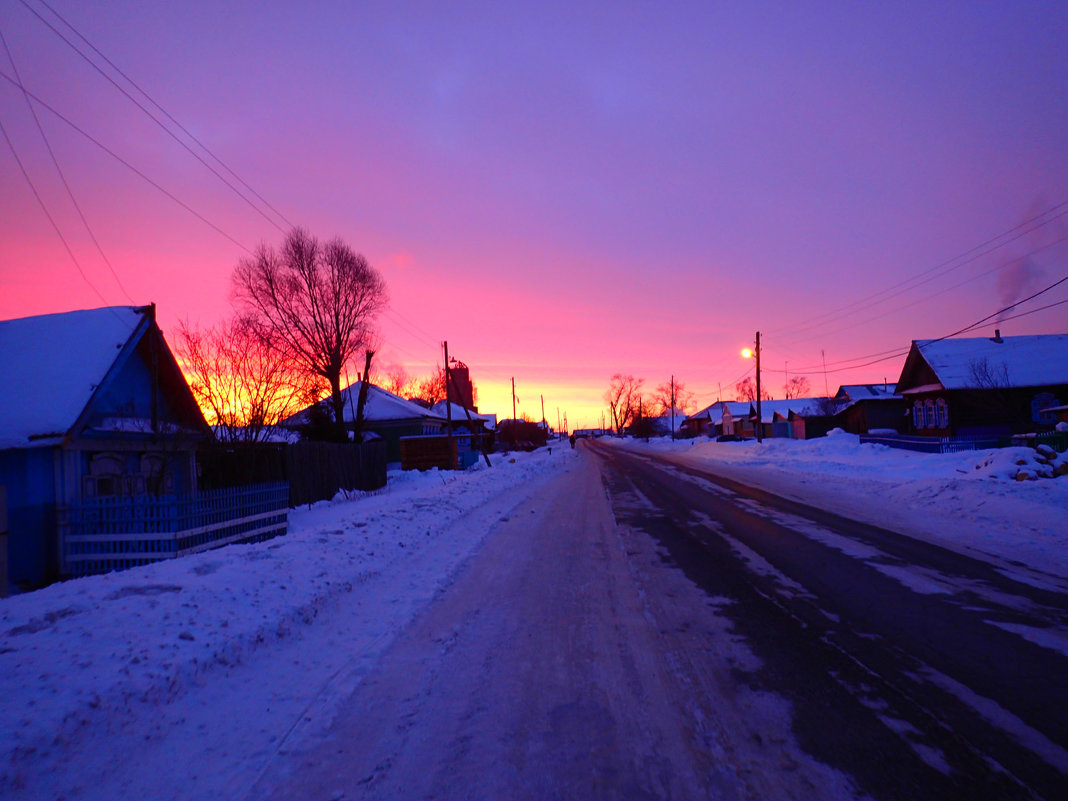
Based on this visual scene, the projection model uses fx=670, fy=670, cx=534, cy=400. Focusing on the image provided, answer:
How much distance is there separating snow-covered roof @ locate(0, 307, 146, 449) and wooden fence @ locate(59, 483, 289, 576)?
1.59 meters

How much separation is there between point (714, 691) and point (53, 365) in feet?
47.9

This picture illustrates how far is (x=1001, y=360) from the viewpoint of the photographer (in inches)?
1547

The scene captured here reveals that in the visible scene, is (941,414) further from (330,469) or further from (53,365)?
(53,365)

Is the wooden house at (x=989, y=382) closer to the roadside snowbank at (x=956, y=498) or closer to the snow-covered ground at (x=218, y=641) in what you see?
the roadside snowbank at (x=956, y=498)

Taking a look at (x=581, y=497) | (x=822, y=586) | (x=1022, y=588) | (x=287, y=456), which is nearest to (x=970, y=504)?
(x=1022, y=588)

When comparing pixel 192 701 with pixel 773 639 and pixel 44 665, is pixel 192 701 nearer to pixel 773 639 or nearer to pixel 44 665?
pixel 44 665

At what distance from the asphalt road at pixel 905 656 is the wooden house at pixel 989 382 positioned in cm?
3043

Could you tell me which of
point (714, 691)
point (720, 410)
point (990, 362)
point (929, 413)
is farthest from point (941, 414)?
point (720, 410)

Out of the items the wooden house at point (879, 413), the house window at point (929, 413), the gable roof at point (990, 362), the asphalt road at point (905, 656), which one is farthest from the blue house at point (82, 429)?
the wooden house at point (879, 413)

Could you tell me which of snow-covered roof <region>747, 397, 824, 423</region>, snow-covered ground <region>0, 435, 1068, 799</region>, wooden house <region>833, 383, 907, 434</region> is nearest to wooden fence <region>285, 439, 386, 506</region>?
snow-covered ground <region>0, 435, 1068, 799</region>

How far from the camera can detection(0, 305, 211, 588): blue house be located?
38.8 ft

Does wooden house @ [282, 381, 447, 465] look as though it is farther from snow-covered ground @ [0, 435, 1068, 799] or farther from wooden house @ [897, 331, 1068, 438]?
snow-covered ground @ [0, 435, 1068, 799]

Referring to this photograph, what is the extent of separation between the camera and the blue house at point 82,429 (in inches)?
465

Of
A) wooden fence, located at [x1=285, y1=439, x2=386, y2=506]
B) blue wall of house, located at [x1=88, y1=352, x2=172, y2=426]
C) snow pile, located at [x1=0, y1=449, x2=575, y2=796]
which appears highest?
blue wall of house, located at [x1=88, y1=352, x2=172, y2=426]
